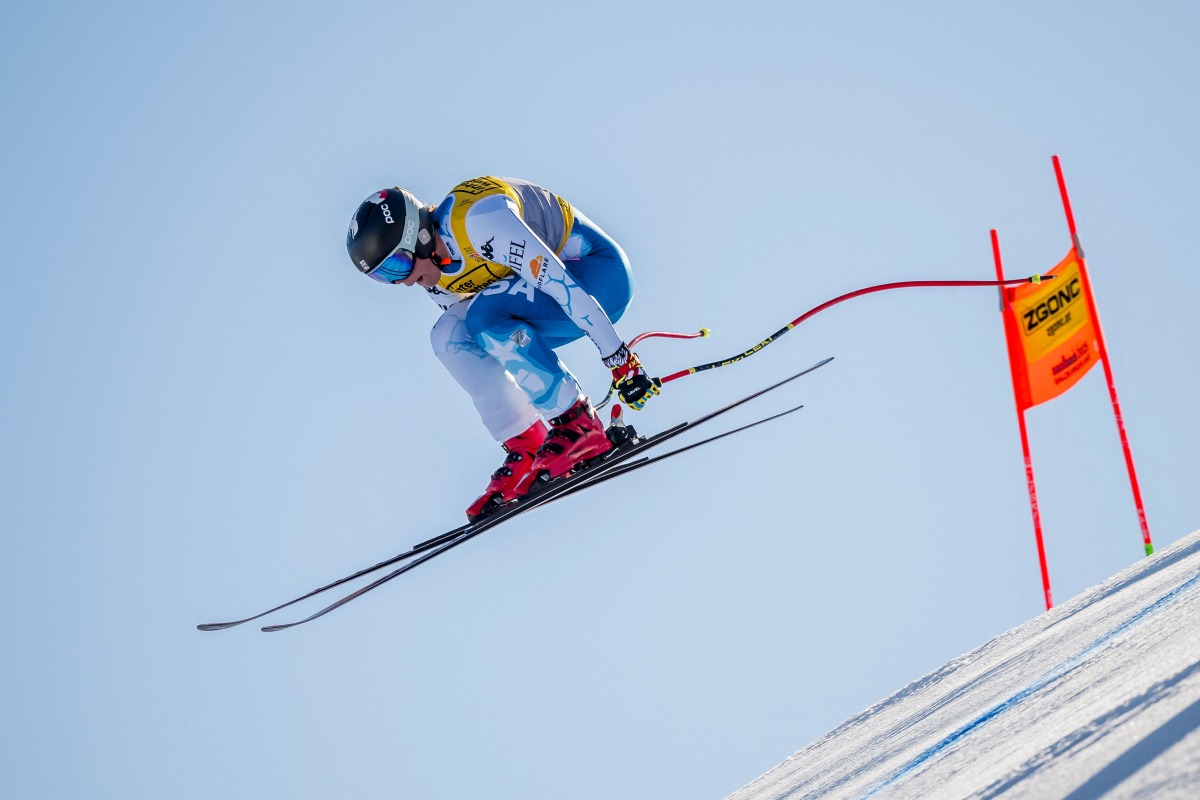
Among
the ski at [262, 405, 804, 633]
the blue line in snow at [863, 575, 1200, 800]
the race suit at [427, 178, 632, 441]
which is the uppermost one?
the race suit at [427, 178, 632, 441]

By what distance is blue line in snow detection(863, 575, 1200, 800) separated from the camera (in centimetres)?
303

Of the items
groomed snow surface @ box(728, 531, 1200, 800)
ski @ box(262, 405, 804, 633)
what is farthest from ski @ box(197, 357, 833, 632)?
groomed snow surface @ box(728, 531, 1200, 800)

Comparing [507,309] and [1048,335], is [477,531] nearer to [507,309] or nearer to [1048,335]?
[507,309]

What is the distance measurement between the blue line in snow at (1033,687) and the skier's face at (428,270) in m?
3.50

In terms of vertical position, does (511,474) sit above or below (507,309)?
below

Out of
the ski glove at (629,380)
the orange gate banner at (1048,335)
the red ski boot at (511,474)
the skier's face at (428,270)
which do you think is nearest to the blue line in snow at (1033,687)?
the ski glove at (629,380)

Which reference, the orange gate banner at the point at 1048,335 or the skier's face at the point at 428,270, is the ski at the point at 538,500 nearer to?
the skier's face at the point at 428,270

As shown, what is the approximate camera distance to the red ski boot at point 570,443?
5.75 m

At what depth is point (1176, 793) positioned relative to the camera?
142 centimetres

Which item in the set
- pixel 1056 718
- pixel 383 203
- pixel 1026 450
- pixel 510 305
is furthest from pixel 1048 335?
pixel 1056 718

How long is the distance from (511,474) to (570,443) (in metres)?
0.36

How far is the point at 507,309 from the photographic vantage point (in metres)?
5.80

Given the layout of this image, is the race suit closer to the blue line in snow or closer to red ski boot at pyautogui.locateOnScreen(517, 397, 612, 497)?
red ski boot at pyautogui.locateOnScreen(517, 397, 612, 497)

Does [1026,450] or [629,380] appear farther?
[1026,450]
